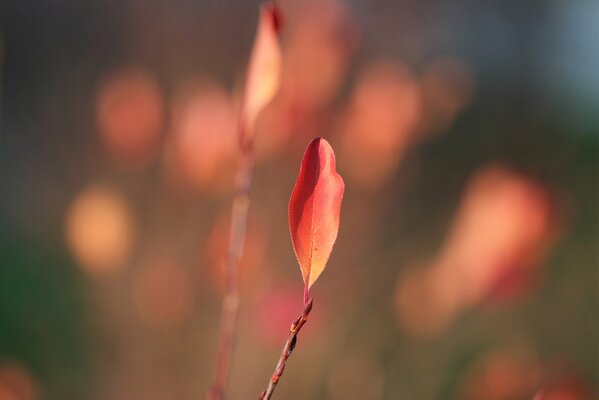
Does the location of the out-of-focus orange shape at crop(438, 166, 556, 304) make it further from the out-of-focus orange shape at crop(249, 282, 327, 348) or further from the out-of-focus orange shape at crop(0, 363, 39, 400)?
the out-of-focus orange shape at crop(0, 363, 39, 400)

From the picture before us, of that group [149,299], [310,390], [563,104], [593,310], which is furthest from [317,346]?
[563,104]

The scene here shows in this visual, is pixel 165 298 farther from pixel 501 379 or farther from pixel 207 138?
pixel 501 379

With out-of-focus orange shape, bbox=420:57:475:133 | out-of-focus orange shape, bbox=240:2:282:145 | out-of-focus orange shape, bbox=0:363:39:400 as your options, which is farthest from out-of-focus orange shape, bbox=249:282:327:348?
out-of-focus orange shape, bbox=240:2:282:145

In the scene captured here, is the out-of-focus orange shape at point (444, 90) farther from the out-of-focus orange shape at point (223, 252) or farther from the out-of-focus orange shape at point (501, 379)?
the out-of-focus orange shape at point (223, 252)

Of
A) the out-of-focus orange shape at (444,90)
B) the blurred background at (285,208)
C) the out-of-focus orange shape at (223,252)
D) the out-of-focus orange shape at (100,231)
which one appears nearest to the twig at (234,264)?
the blurred background at (285,208)

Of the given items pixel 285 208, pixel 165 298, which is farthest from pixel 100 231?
pixel 285 208

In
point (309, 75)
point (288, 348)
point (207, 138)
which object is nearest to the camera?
point (288, 348)
